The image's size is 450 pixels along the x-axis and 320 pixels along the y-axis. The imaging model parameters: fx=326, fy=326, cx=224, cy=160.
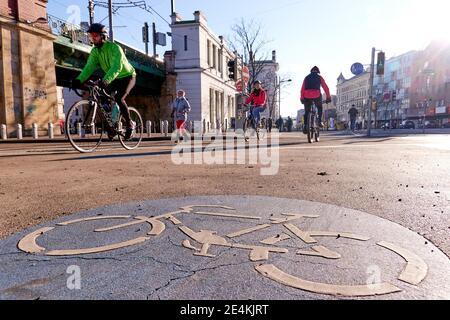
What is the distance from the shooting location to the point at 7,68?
17.6 meters

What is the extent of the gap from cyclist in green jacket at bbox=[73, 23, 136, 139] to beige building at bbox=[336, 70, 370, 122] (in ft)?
308

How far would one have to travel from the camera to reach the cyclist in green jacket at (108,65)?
566cm

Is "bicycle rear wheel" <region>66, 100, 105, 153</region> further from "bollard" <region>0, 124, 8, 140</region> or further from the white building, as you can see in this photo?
the white building

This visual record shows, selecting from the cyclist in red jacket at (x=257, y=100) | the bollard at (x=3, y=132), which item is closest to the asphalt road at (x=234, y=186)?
the cyclist in red jacket at (x=257, y=100)

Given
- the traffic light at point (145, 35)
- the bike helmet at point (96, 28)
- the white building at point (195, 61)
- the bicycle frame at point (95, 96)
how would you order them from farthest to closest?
1. the traffic light at point (145, 35)
2. the white building at point (195, 61)
3. the bicycle frame at point (95, 96)
4. the bike helmet at point (96, 28)

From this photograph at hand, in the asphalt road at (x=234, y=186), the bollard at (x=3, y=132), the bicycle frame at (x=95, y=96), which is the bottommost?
the asphalt road at (x=234, y=186)

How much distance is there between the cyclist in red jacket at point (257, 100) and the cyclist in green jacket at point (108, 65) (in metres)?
5.89

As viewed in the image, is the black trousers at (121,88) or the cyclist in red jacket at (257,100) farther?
the cyclist in red jacket at (257,100)

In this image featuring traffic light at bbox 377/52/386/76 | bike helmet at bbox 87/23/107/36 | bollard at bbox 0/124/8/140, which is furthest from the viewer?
traffic light at bbox 377/52/386/76

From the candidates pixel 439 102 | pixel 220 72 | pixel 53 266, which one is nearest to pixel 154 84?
pixel 220 72

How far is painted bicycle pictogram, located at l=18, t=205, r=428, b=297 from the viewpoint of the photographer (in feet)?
4.42

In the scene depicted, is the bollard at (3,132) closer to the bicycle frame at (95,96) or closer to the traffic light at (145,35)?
the bicycle frame at (95,96)

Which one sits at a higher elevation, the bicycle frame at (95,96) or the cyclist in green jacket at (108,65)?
the cyclist in green jacket at (108,65)

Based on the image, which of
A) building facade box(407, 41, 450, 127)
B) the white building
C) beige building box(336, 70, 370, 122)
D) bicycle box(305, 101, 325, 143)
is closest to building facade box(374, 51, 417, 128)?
building facade box(407, 41, 450, 127)
